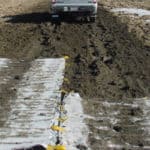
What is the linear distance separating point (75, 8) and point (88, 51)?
22.9 feet

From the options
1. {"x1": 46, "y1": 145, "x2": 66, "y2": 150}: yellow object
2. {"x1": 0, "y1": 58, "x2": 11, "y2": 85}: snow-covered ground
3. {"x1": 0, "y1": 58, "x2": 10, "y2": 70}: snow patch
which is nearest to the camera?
{"x1": 46, "y1": 145, "x2": 66, "y2": 150}: yellow object

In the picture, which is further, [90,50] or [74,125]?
[90,50]

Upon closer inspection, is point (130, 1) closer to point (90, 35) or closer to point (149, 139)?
point (90, 35)

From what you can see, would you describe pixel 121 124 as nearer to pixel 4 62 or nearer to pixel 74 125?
pixel 74 125

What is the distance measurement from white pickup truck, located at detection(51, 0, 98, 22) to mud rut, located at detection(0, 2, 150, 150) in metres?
0.41

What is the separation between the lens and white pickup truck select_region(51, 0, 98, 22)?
2538 centimetres

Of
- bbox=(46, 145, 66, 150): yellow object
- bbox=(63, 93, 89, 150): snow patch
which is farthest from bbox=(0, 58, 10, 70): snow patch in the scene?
bbox=(46, 145, 66, 150): yellow object

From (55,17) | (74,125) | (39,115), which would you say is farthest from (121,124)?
(55,17)

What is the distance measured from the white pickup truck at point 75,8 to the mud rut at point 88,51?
0.41m

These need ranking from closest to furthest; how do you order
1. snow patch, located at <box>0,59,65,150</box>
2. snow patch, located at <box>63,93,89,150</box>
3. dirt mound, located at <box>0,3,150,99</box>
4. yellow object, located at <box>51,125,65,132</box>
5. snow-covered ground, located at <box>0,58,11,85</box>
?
1. snow patch, located at <box>63,93,89,150</box>
2. snow patch, located at <box>0,59,65,150</box>
3. yellow object, located at <box>51,125,65,132</box>
4. dirt mound, located at <box>0,3,150,99</box>
5. snow-covered ground, located at <box>0,58,11,85</box>

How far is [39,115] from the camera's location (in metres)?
12.0

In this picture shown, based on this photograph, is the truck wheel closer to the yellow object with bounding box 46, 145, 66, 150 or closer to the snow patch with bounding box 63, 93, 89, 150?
the snow patch with bounding box 63, 93, 89, 150

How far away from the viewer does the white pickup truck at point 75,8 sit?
25.4 meters

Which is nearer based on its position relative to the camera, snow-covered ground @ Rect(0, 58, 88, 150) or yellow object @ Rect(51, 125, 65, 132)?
snow-covered ground @ Rect(0, 58, 88, 150)
